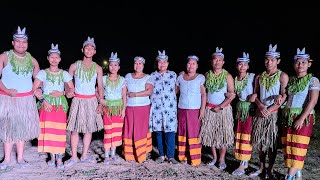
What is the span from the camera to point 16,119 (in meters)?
3.84

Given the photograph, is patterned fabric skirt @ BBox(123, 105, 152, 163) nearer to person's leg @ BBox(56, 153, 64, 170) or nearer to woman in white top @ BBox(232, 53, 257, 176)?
person's leg @ BBox(56, 153, 64, 170)

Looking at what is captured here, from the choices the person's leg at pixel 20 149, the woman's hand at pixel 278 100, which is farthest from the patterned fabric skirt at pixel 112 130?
the woman's hand at pixel 278 100

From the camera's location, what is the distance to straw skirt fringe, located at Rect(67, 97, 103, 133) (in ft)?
13.3

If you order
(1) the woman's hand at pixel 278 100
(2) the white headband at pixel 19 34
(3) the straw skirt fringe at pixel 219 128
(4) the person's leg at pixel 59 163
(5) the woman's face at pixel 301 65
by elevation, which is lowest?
(4) the person's leg at pixel 59 163

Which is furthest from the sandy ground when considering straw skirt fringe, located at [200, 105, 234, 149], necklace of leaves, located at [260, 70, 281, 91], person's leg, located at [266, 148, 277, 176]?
necklace of leaves, located at [260, 70, 281, 91]

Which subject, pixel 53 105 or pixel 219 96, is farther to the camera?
pixel 219 96

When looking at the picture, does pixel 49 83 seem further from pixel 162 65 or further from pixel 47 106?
pixel 162 65

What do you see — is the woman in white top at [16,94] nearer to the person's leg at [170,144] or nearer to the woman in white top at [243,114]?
the person's leg at [170,144]

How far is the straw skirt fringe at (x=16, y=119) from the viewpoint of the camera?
382cm

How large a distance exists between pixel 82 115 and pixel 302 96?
105 inches

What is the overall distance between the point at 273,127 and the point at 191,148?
46.0 inches

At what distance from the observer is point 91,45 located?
13.3 feet

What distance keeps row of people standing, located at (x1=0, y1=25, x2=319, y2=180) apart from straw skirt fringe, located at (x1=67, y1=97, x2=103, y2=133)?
1 cm

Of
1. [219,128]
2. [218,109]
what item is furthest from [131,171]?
[218,109]
